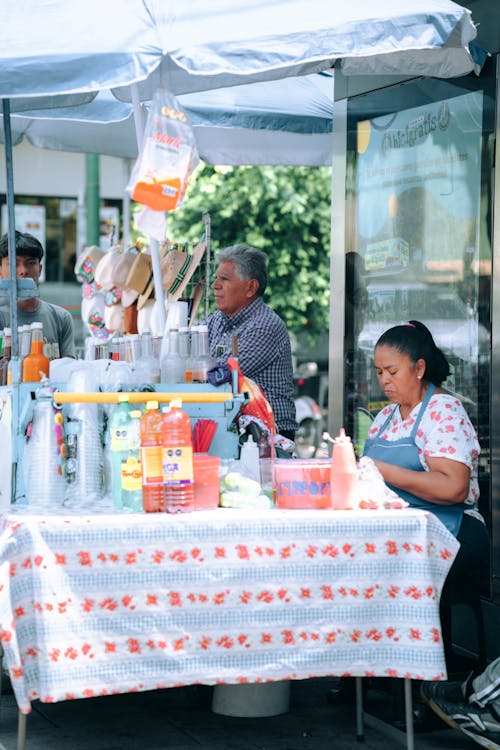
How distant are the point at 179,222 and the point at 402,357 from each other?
449 inches

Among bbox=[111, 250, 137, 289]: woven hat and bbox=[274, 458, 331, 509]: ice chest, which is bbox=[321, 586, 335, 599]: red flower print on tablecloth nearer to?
bbox=[274, 458, 331, 509]: ice chest

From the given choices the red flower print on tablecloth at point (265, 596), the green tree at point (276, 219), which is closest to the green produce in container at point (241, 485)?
the red flower print on tablecloth at point (265, 596)

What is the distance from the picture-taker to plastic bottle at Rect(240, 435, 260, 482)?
→ 11.6 ft

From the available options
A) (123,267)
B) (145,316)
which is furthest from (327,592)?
(123,267)

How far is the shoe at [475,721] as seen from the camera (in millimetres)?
3621

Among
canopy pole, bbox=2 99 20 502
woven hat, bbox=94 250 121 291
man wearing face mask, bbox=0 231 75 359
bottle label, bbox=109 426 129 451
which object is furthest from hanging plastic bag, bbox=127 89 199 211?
man wearing face mask, bbox=0 231 75 359

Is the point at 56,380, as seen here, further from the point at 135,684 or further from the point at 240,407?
the point at 135,684

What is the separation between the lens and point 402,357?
4.13 m

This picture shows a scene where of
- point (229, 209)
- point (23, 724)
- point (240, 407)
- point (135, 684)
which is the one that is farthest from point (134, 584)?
point (229, 209)

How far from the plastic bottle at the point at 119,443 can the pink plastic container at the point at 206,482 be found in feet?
0.74

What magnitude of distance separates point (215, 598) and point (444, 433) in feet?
3.93

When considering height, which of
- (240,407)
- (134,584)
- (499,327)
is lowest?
(134,584)

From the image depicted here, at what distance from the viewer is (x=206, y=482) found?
3.34 meters

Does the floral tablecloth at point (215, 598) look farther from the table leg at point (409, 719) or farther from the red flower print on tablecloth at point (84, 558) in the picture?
the table leg at point (409, 719)
